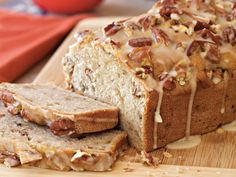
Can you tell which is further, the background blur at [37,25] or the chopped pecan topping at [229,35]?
the background blur at [37,25]

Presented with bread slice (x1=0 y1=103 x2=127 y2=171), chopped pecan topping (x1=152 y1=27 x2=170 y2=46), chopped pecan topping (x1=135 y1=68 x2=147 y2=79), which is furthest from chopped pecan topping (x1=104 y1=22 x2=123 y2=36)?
bread slice (x1=0 y1=103 x2=127 y2=171)

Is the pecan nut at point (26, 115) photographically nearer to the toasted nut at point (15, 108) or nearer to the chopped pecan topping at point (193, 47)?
the toasted nut at point (15, 108)

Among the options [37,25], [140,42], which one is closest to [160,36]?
[140,42]

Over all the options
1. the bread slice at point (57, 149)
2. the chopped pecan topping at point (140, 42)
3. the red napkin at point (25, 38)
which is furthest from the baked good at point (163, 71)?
the red napkin at point (25, 38)

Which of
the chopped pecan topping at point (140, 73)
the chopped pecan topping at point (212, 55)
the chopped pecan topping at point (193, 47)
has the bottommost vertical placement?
the chopped pecan topping at point (140, 73)

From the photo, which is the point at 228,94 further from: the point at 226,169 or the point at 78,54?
the point at 78,54
